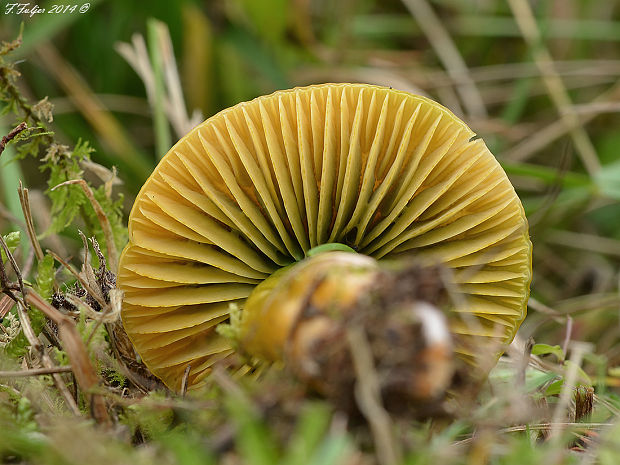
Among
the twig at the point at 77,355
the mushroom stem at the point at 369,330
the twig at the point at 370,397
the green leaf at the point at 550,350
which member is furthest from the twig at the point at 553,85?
the twig at the point at 77,355

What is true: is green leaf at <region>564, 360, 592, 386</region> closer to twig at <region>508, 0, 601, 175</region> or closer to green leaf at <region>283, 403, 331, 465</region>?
green leaf at <region>283, 403, 331, 465</region>

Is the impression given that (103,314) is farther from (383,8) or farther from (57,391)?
(383,8)

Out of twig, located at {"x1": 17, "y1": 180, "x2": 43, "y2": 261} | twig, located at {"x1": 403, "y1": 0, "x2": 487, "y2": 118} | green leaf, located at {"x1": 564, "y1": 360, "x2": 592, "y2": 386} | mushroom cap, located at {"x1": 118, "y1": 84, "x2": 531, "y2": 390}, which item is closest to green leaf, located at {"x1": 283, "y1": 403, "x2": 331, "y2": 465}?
mushroom cap, located at {"x1": 118, "y1": 84, "x2": 531, "y2": 390}

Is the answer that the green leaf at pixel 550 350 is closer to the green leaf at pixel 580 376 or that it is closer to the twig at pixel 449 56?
the green leaf at pixel 580 376

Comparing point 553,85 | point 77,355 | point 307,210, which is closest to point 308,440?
point 77,355

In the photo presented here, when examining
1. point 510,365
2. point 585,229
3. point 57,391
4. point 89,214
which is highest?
point 89,214

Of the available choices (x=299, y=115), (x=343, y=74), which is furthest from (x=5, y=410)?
(x=343, y=74)
